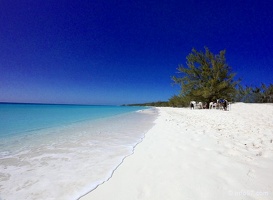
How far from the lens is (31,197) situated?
192 centimetres

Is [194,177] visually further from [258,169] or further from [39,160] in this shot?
[39,160]

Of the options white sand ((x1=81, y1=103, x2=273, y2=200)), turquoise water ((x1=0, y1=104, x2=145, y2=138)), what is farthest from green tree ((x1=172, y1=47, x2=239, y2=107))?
white sand ((x1=81, y1=103, x2=273, y2=200))

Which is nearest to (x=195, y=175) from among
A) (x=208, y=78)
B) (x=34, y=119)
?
(x=34, y=119)

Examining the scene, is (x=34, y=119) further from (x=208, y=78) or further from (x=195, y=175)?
(x=208, y=78)

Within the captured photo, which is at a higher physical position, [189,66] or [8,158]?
[189,66]

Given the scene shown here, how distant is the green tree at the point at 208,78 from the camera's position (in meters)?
23.4

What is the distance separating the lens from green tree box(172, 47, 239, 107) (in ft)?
76.8

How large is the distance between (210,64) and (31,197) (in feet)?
88.9

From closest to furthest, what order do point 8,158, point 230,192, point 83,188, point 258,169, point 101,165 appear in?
point 230,192
point 83,188
point 258,169
point 101,165
point 8,158

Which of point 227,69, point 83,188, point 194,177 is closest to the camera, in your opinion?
point 83,188

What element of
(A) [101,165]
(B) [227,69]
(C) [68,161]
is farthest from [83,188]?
(B) [227,69]

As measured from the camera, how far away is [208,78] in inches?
967

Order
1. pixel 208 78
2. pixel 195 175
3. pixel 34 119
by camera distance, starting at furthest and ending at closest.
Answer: pixel 208 78, pixel 34 119, pixel 195 175

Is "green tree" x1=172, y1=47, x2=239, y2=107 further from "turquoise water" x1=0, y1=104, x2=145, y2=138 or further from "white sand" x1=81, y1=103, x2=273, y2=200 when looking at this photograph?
"white sand" x1=81, y1=103, x2=273, y2=200
